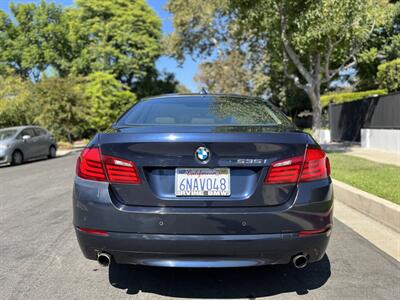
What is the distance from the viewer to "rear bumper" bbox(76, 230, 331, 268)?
320cm

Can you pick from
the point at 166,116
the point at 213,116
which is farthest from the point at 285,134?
the point at 166,116

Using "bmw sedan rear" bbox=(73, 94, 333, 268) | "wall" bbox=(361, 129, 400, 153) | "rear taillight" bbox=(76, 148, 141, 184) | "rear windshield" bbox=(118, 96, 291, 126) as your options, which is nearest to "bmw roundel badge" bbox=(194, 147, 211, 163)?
"bmw sedan rear" bbox=(73, 94, 333, 268)

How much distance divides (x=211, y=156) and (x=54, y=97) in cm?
2526

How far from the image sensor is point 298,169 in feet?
10.9

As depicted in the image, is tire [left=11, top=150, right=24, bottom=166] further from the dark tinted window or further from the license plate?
the license plate

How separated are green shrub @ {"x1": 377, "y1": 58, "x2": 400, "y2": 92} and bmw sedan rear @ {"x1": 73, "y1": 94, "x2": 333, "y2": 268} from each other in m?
14.9

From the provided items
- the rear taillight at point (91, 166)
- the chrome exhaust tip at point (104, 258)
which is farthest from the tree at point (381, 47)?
the chrome exhaust tip at point (104, 258)

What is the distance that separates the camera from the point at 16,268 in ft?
14.4

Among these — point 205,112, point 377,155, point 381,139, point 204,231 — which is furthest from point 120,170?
point 381,139

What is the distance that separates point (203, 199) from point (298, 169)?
721mm

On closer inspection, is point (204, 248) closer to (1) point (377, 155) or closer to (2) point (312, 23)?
(2) point (312, 23)

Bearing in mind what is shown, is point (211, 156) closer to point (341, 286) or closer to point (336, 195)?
point (341, 286)

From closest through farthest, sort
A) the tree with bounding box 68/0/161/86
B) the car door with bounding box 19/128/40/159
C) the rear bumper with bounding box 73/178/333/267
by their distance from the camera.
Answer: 1. the rear bumper with bounding box 73/178/333/267
2. the car door with bounding box 19/128/40/159
3. the tree with bounding box 68/0/161/86

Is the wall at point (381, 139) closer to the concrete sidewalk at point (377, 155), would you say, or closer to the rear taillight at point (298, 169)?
the concrete sidewalk at point (377, 155)
